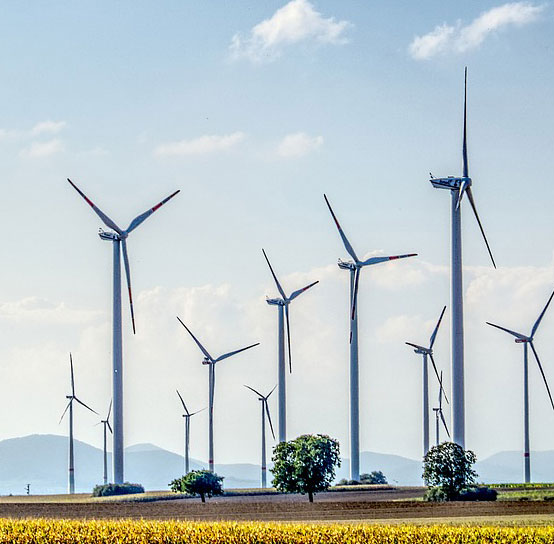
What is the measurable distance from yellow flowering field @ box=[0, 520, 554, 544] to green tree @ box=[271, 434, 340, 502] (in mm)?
41664

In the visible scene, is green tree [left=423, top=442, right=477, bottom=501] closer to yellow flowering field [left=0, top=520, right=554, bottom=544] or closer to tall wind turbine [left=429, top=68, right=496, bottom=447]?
tall wind turbine [left=429, top=68, right=496, bottom=447]

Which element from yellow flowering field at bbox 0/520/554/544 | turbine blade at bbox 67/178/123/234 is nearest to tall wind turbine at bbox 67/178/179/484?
turbine blade at bbox 67/178/123/234

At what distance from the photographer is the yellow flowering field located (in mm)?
52375

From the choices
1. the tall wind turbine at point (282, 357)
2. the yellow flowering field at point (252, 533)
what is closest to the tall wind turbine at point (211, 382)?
the tall wind turbine at point (282, 357)

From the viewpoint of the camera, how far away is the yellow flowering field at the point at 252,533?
5238 centimetres

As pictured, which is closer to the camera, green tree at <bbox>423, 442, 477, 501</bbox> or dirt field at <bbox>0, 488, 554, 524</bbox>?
dirt field at <bbox>0, 488, 554, 524</bbox>

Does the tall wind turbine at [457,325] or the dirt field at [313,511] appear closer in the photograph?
the dirt field at [313,511]

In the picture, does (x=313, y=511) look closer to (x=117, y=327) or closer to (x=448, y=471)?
(x=448, y=471)

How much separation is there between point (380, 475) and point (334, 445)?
138 feet

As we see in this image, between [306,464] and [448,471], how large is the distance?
12.5 m

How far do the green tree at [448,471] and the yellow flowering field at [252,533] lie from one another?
36868mm

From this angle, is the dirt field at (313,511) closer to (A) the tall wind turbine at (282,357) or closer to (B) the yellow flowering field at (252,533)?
(B) the yellow flowering field at (252,533)

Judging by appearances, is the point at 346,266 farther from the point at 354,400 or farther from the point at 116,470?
the point at 116,470

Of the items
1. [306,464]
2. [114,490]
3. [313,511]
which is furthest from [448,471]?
[114,490]
